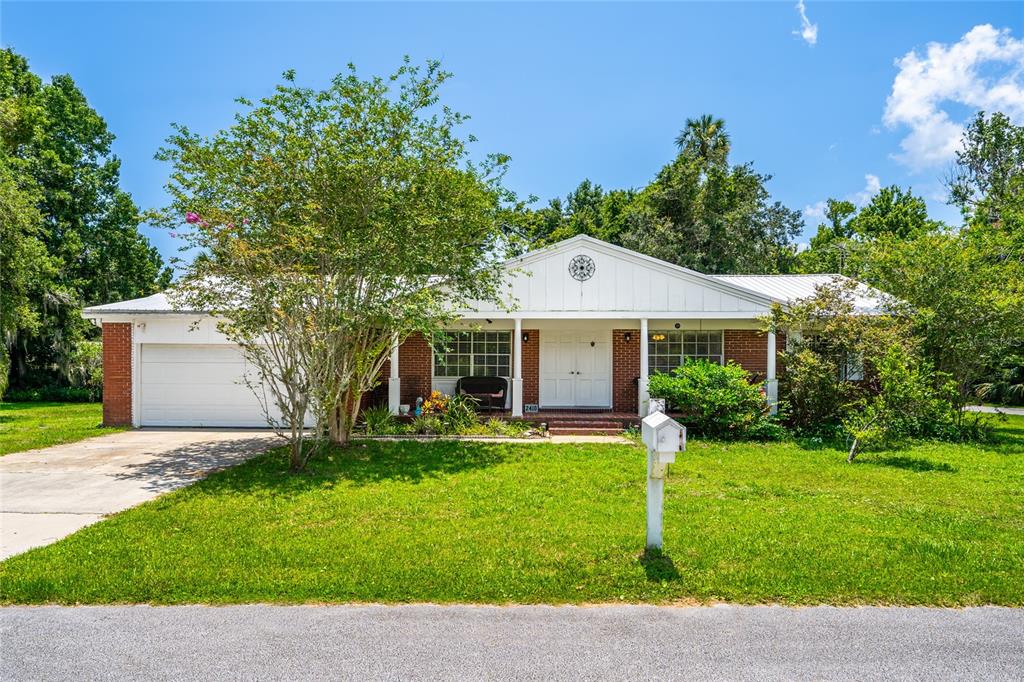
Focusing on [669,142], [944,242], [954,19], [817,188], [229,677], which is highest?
[669,142]

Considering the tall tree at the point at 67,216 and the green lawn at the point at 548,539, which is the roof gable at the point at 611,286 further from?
the tall tree at the point at 67,216

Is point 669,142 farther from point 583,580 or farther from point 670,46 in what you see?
point 583,580

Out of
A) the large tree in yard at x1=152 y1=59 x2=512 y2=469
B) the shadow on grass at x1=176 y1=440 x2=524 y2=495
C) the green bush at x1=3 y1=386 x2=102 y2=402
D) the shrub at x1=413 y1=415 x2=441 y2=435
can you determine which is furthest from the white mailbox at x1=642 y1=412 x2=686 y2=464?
the green bush at x1=3 y1=386 x2=102 y2=402

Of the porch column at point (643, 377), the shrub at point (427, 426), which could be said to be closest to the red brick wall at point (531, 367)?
the porch column at point (643, 377)

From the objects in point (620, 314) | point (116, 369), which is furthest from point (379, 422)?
point (116, 369)

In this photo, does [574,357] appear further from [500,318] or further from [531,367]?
[500,318]

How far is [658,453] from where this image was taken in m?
4.44

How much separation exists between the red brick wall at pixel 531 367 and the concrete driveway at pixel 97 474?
6.01 meters

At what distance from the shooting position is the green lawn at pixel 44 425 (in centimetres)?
1041

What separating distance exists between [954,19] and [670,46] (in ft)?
20.1

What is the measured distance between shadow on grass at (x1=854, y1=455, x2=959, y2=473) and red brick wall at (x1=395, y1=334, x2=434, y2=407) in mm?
9094

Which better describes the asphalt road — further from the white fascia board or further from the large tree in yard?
the white fascia board

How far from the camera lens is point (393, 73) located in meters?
9.11

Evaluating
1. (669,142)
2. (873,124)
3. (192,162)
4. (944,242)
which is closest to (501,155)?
(192,162)
